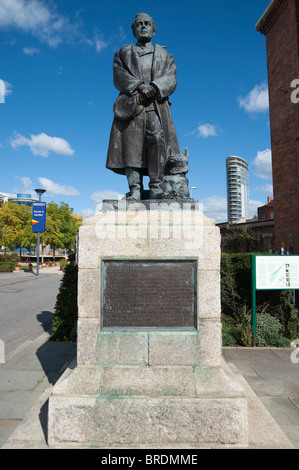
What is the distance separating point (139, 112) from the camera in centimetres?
363

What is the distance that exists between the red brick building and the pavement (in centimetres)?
1249

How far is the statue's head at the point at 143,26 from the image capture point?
12.4ft

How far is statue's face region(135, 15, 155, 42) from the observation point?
3787 mm

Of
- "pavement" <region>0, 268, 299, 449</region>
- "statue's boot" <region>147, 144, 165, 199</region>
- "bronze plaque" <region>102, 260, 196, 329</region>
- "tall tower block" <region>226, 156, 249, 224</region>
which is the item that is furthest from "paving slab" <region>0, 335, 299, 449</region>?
"tall tower block" <region>226, 156, 249, 224</region>

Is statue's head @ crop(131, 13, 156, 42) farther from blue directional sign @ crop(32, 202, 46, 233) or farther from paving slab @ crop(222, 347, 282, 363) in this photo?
blue directional sign @ crop(32, 202, 46, 233)

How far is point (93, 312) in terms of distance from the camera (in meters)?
3.04

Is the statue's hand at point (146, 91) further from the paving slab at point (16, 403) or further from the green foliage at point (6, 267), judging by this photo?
the green foliage at point (6, 267)

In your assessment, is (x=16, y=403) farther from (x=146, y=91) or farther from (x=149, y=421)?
(x=146, y=91)

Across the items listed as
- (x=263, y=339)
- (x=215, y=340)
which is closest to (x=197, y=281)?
(x=215, y=340)

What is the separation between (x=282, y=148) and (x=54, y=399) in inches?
736

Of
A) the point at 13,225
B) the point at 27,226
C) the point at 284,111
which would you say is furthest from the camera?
the point at 27,226

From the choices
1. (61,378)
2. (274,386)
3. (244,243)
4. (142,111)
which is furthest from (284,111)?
(61,378)

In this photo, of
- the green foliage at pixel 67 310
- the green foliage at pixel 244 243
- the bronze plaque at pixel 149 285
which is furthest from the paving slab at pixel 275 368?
the green foliage at pixel 244 243

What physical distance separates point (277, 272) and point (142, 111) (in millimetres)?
4860
